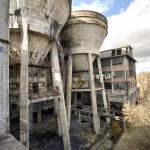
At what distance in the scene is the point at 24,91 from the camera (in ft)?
38.6

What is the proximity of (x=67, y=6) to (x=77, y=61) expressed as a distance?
768 centimetres

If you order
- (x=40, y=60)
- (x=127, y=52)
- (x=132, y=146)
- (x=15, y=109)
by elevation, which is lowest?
(x=132, y=146)

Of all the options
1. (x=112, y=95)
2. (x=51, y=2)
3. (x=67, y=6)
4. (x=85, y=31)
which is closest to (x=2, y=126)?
(x=51, y=2)

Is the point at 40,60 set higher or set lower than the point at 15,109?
higher

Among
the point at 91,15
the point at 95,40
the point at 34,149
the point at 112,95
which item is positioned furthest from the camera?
the point at 112,95

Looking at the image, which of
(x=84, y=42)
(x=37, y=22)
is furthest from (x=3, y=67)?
(x=84, y=42)

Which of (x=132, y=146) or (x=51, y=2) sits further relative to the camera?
(x=132, y=146)

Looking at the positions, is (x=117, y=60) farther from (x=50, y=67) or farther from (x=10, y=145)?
(x=10, y=145)

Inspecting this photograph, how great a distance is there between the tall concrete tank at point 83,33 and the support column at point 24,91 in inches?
307

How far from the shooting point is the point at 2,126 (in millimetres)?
8023

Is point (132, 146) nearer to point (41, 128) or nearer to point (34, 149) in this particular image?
point (34, 149)

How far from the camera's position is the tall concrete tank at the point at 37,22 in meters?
12.3

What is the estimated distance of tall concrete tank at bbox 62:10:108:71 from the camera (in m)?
18.8

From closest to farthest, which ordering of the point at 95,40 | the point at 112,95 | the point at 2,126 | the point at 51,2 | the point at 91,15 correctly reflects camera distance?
the point at 2,126 < the point at 51,2 < the point at 91,15 < the point at 95,40 < the point at 112,95
